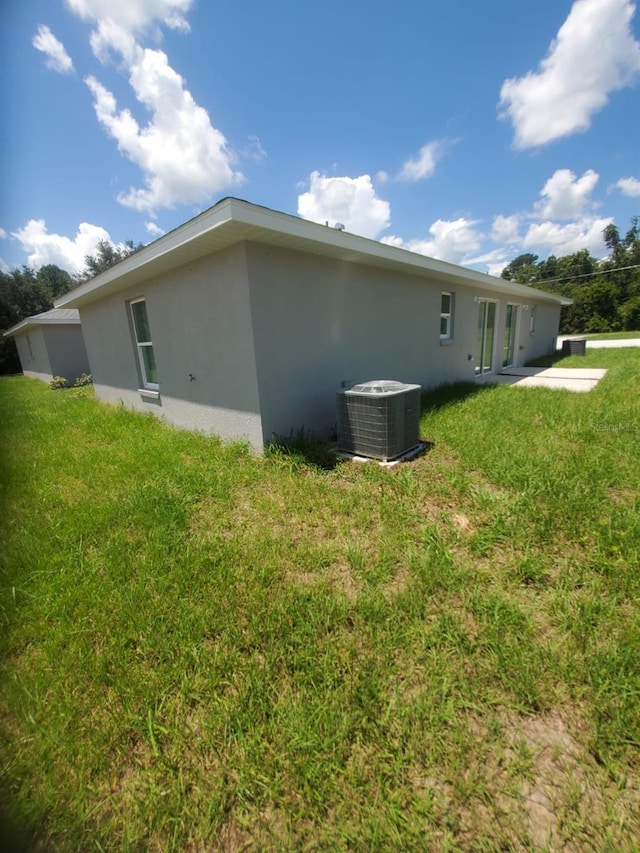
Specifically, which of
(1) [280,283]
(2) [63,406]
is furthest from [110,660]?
(2) [63,406]

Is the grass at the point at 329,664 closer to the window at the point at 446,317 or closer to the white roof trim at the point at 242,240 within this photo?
the white roof trim at the point at 242,240

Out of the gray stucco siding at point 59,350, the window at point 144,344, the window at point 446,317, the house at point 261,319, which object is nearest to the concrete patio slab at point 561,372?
the window at point 446,317

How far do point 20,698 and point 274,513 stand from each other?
5.75 ft

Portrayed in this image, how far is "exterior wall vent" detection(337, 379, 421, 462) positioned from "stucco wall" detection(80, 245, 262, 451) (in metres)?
1.07

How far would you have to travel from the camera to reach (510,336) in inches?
431

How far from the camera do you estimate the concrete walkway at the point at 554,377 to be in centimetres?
718

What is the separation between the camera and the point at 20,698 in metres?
1.54

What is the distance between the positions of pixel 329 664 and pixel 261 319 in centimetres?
329

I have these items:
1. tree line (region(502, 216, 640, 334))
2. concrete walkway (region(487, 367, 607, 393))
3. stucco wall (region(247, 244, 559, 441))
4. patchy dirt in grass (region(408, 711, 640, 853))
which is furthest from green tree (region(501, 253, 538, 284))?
patchy dirt in grass (region(408, 711, 640, 853))

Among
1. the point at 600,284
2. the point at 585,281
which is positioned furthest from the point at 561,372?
the point at 585,281

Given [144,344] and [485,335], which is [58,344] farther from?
[485,335]

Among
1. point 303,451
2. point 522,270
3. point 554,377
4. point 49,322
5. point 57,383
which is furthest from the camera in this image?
point 522,270

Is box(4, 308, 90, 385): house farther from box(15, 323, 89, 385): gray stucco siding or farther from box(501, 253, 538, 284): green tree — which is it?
box(501, 253, 538, 284): green tree

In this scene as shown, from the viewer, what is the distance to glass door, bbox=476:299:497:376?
9164mm
